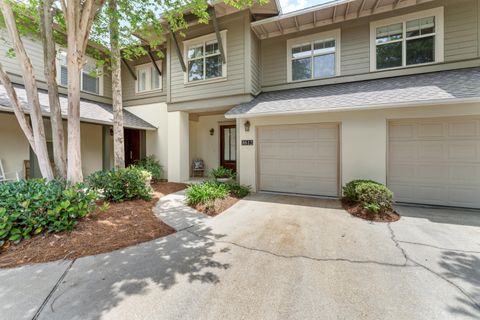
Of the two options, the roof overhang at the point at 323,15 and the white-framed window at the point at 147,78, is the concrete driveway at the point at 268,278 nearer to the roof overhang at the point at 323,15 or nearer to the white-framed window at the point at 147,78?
the roof overhang at the point at 323,15

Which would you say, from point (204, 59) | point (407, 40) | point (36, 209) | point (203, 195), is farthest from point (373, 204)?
point (204, 59)

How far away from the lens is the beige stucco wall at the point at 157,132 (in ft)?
31.9

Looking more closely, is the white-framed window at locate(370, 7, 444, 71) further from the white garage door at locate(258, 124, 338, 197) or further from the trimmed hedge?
the trimmed hedge

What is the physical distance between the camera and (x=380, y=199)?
500cm

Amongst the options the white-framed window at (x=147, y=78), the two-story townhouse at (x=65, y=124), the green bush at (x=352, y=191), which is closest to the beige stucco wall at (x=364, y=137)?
the green bush at (x=352, y=191)

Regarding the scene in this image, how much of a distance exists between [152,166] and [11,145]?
4.63m

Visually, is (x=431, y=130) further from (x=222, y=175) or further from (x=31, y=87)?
(x=31, y=87)

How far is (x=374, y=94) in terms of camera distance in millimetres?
6000

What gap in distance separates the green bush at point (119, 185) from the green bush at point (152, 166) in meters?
3.05

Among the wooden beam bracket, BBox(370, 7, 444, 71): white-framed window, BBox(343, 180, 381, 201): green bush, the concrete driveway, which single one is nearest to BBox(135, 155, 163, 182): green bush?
the wooden beam bracket

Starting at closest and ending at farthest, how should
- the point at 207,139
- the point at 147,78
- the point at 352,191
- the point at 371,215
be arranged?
the point at 371,215 → the point at 352,191 → the point at 147,78 → the point at 207,139

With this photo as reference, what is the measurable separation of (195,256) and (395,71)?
8.13 metres

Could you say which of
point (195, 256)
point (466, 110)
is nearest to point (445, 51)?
point (466, 110)

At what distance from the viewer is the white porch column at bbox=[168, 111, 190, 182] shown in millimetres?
9016
